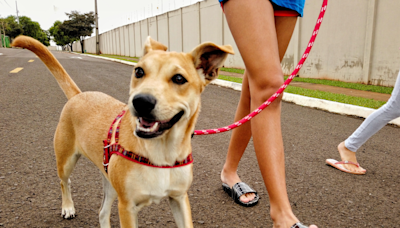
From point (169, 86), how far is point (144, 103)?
0.89 feet

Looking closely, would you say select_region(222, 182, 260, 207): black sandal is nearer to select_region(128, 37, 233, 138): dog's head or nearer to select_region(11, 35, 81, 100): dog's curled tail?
select_region(128, 37, 233, 138): dog's head

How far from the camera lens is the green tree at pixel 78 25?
209 feet

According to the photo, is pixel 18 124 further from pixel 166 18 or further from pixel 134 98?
pixel 166 18

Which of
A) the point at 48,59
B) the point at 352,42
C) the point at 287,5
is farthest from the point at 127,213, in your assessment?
the point at 352,42

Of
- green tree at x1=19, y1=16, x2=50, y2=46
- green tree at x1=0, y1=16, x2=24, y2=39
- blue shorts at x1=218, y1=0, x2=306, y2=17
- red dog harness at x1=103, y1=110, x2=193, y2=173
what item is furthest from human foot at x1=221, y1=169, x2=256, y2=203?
green tree at x1=19, y1=16, x2=50, y2=46

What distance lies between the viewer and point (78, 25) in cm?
6397

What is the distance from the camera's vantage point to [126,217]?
6.43ft

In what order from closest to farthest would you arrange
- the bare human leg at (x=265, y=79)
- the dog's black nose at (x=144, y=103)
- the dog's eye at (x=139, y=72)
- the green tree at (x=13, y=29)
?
the dog's black nose at (x=144, y=103)
the dog's eye at (x=139, y=72)
the bare human leg at (x=265, y=79)
the green tree at (x=13, y=29)

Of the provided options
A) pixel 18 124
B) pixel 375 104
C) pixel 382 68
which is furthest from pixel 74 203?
pixel 382 68

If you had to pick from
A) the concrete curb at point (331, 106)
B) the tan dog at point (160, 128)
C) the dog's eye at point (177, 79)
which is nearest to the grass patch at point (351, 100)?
the concrete curb at point (331, 106)

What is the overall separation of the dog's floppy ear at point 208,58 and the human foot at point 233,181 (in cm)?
115

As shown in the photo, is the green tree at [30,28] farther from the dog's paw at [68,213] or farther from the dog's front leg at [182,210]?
the dog's front leg at [182,210]

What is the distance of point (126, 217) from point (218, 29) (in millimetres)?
17229

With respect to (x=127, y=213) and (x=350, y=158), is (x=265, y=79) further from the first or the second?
(x=350, y=158)
